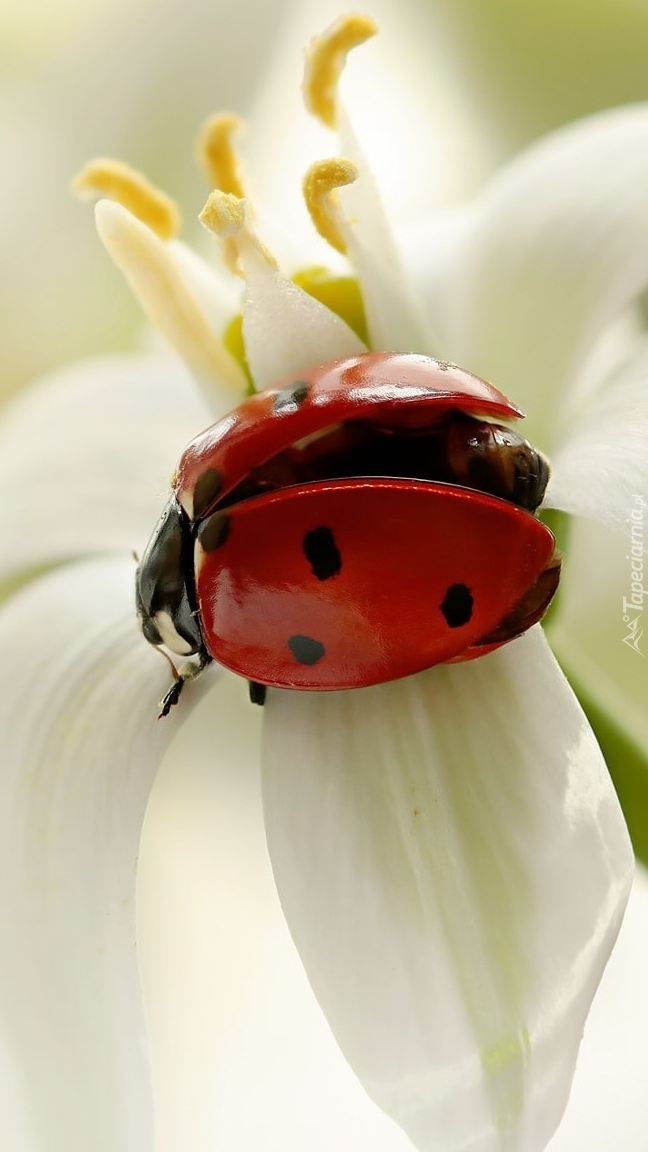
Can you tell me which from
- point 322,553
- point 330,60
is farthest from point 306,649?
point 330,60

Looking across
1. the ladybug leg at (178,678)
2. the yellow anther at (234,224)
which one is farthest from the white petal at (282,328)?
the ladybug leg at (178,678)

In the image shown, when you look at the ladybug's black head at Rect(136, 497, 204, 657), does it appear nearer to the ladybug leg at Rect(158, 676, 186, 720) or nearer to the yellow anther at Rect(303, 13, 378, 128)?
the ladybug leg at Rect(158, 676, 186, 720)

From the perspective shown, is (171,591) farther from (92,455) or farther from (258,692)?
(92,455)

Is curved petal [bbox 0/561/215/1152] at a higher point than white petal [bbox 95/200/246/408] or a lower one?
lower

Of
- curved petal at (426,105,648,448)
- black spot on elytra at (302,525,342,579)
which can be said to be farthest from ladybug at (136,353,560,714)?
curved petal at (426,105,648,448)

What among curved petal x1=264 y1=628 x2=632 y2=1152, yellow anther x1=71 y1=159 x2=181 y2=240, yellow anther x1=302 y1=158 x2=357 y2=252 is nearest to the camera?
curved petal x1=264 y1=628 x2=632 y2=1152

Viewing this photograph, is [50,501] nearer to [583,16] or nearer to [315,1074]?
[315,1074]

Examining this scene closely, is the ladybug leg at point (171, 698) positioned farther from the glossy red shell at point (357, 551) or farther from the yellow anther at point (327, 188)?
the yellow anther at point (327, 188)
